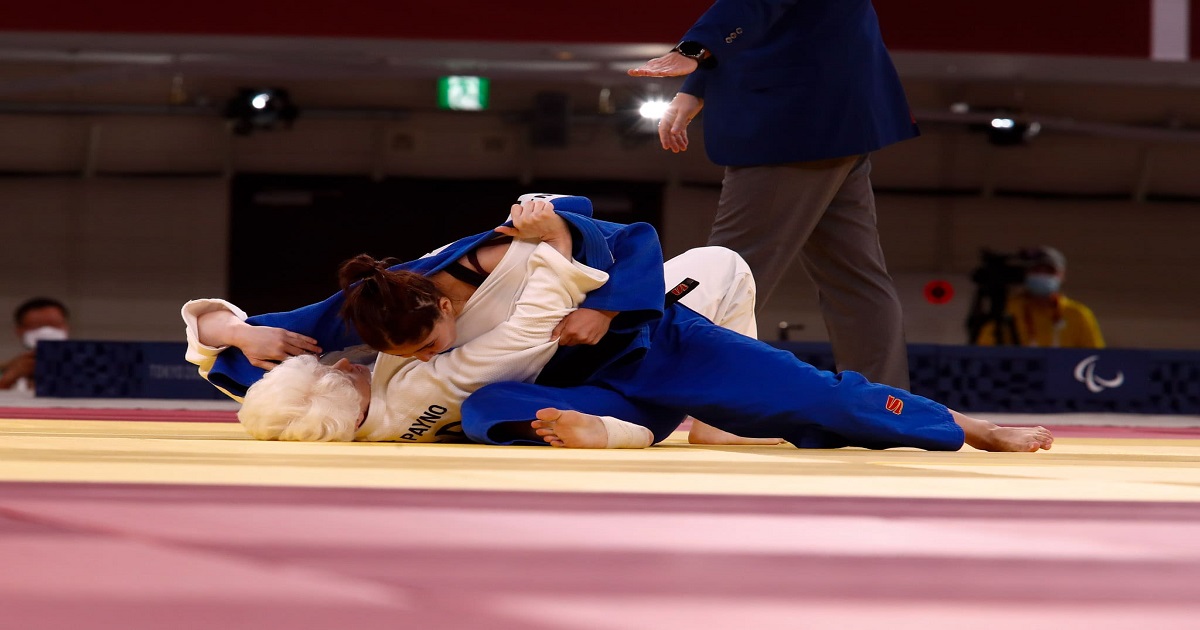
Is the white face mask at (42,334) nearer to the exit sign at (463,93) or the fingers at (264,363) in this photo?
the exit sign at (463,93)

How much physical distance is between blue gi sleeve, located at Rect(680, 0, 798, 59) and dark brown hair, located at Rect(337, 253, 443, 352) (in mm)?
746

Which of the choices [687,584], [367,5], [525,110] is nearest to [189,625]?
[687,584]

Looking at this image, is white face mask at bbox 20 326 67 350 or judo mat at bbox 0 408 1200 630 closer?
judo mat at bbox 0 408 1200 630

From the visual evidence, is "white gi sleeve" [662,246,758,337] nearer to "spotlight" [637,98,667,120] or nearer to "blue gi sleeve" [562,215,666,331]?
"blue gi sleeve" [562,215,666,331]

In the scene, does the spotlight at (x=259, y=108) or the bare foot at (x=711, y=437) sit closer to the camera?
the bare foot at (x=711, y=437)

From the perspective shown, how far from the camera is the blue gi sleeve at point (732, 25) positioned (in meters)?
2.04

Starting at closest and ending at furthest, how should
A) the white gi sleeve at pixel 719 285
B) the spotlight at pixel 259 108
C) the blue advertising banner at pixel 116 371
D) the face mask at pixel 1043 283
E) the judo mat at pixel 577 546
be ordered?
the judo mat at pixel 577 546 < the white gi sleeve at pixel 719 285 < the blue advertising banner at pixel 116 371 < the face mask at pixel 1043 283 < the spotlight at pixel 259 108

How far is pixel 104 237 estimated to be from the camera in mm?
8586

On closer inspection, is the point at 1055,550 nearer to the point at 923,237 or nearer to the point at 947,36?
the point at 947,36

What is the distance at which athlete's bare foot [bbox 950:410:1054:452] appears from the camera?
5.74ft

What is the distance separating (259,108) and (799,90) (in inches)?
250

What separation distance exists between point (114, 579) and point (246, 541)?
0.37 ft

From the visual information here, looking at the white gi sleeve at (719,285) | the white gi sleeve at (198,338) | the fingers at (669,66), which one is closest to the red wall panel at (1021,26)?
the fingers at (669,66)

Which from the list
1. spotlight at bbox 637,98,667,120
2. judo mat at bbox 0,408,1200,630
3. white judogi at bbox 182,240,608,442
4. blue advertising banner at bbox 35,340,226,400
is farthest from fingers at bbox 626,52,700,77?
spotlight at bbox 637,98,667,120
